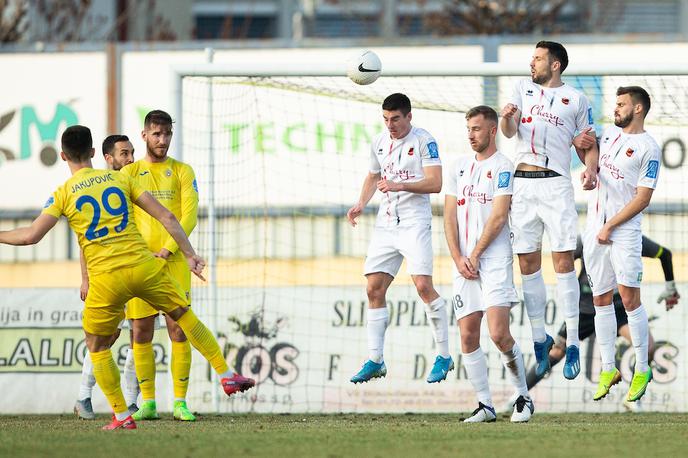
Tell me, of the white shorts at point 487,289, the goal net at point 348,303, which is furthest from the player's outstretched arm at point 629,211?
the goal net at point 348,303

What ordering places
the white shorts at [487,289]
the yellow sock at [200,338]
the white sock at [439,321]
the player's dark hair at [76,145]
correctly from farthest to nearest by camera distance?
the white sock at [439,321] < the white shorts at [487,289] < the yellow sock at [200,338] < the player's dark hair at [76,145]

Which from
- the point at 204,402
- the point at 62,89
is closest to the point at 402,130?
the point at 204,402

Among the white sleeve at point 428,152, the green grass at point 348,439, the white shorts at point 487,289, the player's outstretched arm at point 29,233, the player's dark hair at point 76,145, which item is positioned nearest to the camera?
the green grass at point 348,439

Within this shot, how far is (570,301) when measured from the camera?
427 inches

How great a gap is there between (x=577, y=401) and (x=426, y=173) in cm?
366

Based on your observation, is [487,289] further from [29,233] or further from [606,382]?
[29,233]

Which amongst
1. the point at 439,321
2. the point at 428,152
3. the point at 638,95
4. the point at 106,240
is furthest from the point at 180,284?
the point at 638,95

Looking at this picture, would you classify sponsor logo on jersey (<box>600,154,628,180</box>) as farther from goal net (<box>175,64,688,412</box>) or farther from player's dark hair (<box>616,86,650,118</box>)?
goal net (<box>175,64,688,412</box>)

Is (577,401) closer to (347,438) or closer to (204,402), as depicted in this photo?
(204,402)

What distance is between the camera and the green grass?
8078 millimetres

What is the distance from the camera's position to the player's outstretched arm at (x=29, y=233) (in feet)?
29.3

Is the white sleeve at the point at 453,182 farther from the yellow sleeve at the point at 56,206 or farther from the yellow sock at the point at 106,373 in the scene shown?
the yellow sleeve at the point at 56,206

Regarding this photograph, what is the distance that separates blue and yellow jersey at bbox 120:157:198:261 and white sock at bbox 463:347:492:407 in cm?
248

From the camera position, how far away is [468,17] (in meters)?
23.9
